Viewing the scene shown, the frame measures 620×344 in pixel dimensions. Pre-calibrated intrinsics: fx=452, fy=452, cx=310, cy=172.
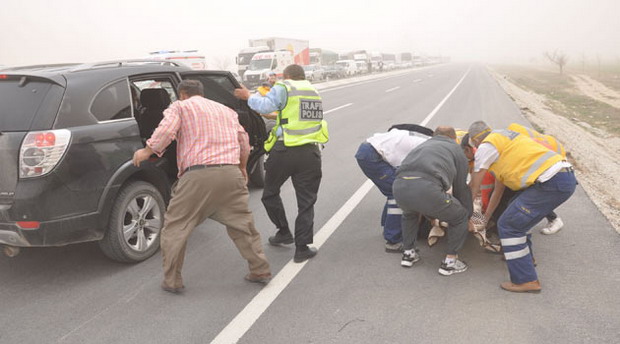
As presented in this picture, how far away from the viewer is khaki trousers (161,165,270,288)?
132 inches

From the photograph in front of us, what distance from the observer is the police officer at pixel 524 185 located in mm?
3508

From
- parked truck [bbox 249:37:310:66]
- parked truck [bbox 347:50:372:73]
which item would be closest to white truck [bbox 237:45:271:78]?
parked truck [bbox 249:37:310:66]

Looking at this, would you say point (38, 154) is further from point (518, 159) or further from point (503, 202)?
point (503, 202)

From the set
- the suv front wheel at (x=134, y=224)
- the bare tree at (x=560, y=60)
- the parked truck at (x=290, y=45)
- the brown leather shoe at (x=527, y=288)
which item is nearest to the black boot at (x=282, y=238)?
the suv front wheel at (x=134, y=224)

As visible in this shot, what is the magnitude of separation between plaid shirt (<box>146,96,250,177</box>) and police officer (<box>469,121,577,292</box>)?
2.08 metres

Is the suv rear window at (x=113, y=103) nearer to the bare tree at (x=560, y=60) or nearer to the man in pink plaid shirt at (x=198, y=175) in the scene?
the man in pink plaid shirt at (x=198, y=175)

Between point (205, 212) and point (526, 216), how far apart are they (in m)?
2.50

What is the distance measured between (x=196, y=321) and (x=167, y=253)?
57 cm

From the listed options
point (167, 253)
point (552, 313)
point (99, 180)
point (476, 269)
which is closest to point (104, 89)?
point (99, 180)

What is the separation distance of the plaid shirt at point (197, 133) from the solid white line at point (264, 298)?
105 cm

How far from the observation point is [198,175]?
3.35 metres

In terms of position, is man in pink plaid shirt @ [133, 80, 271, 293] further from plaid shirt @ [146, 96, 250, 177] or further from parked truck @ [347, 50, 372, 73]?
parked truck @ [347, 50, 372, 73]

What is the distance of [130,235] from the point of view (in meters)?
3.97

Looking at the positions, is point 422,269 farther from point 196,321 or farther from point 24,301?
point 24,301
